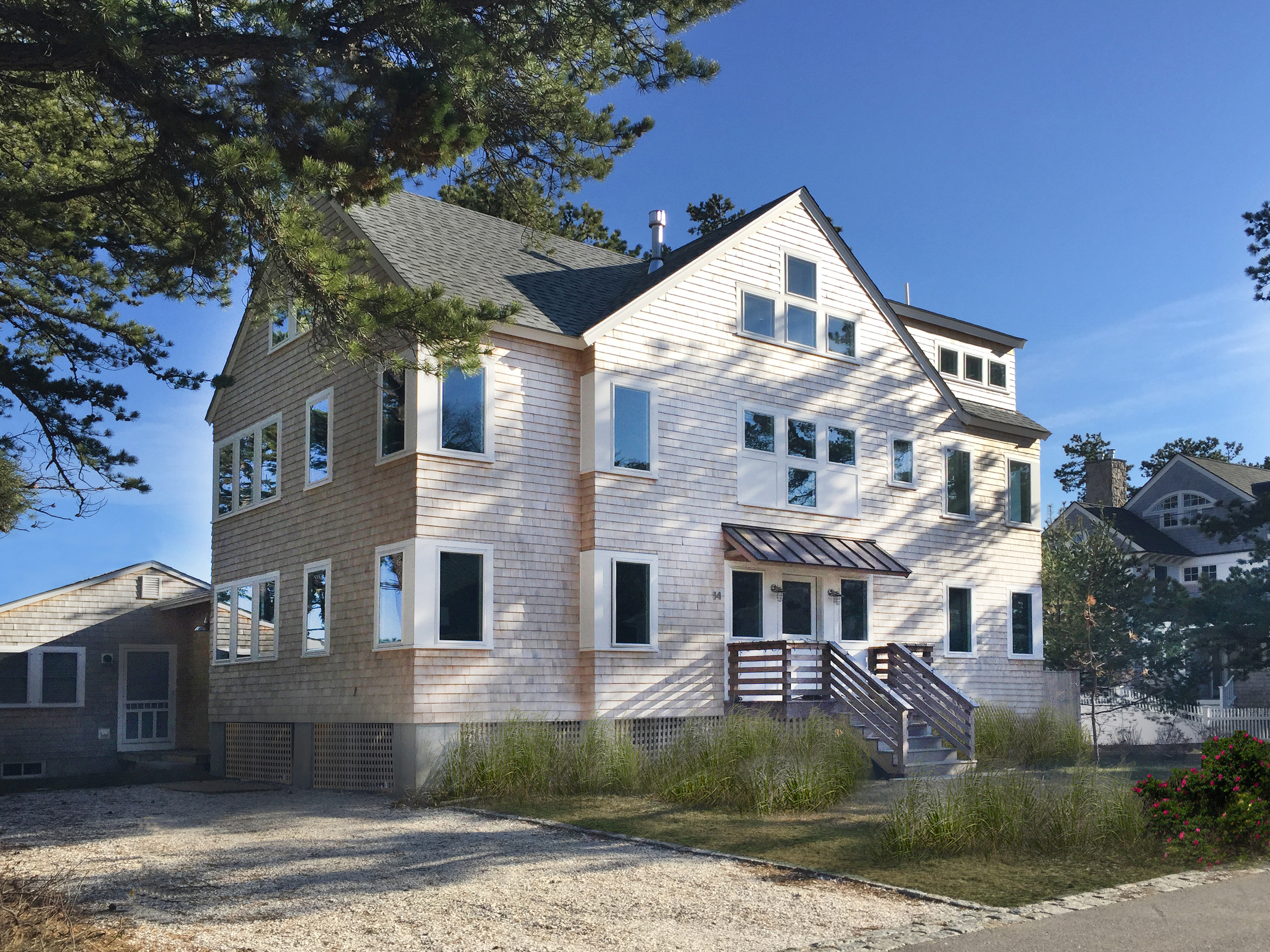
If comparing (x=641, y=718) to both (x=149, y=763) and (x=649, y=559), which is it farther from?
(x=149, y=763)

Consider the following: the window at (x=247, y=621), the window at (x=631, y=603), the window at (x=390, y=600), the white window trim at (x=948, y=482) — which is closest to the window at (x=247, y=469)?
the window at (x=247, y=621)

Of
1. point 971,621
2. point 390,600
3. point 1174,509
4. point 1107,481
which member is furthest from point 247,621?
point 1174,509

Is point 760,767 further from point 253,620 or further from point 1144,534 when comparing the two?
point 1144,534

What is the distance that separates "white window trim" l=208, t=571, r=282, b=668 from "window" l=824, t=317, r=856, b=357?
35.3 feet

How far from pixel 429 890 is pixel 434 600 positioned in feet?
24.1

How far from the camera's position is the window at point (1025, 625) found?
Result: 24.0 metres

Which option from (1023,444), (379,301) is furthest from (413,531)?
(1023,444)

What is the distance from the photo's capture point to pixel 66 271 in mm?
16359

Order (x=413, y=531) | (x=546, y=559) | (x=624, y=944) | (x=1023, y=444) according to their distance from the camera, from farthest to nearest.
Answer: (x=1023, y=444) → (x=546, y=559) → (x=413, y=531) → (x=624, y=944)

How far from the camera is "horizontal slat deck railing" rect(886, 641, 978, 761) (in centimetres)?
1772

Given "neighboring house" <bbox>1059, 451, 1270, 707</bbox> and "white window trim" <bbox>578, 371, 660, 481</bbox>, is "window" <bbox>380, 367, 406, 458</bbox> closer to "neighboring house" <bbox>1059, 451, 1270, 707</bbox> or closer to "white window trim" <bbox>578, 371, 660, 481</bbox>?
"white window trim" <bbox>578, 371, 660, 481</bbox>

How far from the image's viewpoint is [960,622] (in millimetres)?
22906

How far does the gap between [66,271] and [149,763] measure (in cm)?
1095

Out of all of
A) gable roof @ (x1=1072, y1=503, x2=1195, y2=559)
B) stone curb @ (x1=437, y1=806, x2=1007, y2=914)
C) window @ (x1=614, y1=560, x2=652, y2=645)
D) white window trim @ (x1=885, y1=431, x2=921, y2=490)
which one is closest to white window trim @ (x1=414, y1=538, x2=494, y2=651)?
window @ (x1=614, y1=560, x2=652, y2=645)
